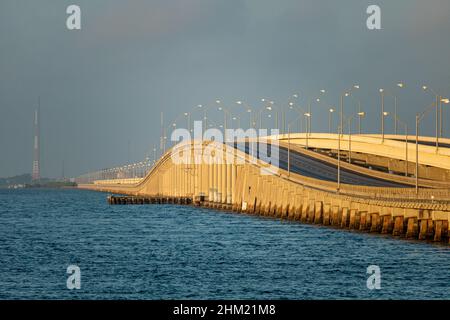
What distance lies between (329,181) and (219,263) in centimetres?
6916

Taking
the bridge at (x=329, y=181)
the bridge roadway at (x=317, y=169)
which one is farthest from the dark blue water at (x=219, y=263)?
the bridge roadway at (x=317, y=169)

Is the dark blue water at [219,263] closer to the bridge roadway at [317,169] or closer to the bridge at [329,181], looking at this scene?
the bridge at [329,181]

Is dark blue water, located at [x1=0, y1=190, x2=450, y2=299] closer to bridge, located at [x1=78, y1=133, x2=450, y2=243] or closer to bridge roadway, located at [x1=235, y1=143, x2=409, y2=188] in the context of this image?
bridge, located at [x1=78, y1=133, x2=450, y2=243]

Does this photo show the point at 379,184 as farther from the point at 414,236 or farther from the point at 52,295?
the point at 52,295

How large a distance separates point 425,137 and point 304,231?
7951 cm

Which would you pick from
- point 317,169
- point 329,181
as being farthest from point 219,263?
point 317,169

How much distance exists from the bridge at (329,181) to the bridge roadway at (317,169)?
13 cm

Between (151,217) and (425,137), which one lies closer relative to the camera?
(151,217)

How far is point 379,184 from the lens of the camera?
439 ft

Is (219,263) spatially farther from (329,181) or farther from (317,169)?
(317,169)
